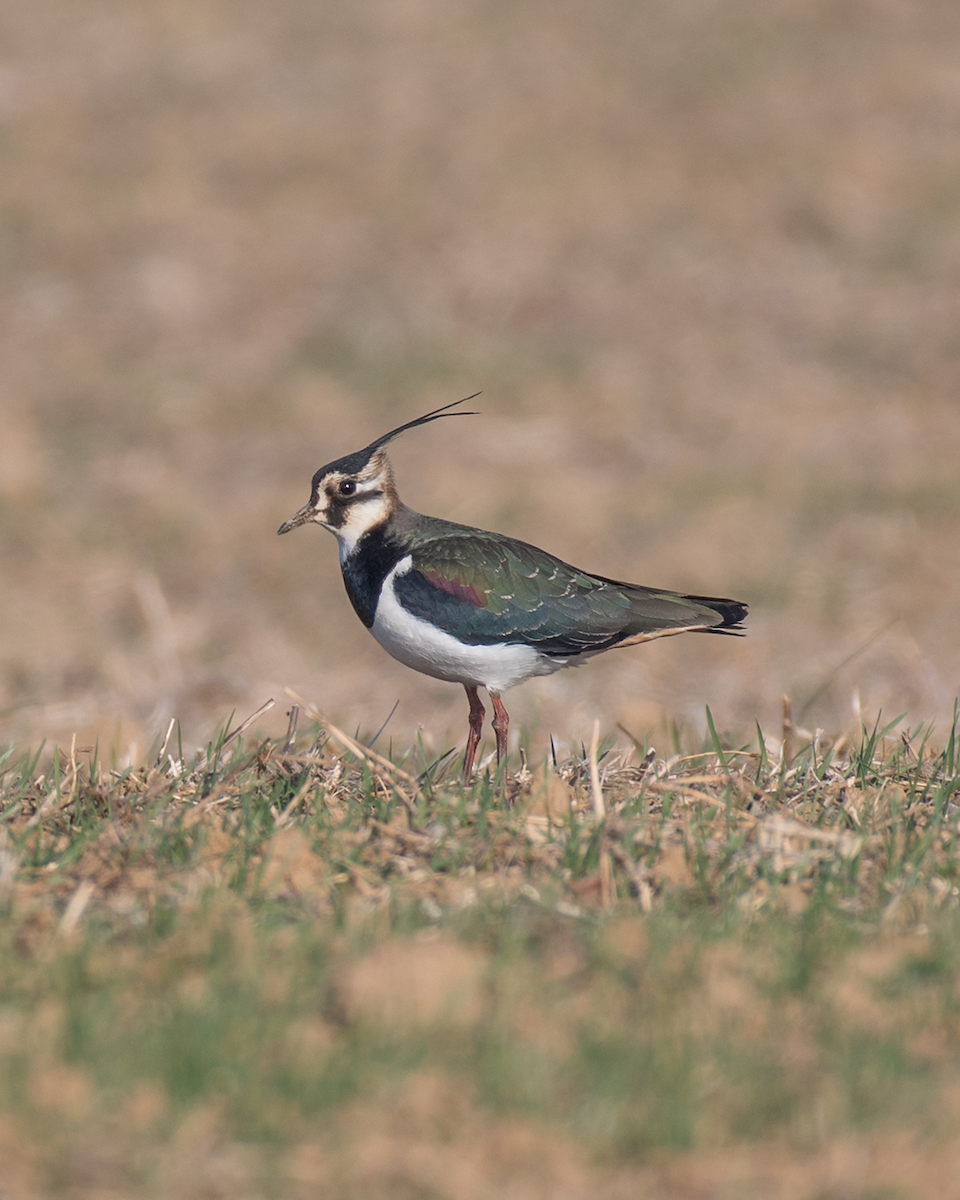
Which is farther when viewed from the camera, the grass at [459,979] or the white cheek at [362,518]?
the white cheek at [362,518]

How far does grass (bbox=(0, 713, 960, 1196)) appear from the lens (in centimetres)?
357

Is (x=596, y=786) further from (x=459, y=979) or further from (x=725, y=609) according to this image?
(x=725, y=609)

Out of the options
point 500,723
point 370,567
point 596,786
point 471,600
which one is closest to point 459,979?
point 596,786

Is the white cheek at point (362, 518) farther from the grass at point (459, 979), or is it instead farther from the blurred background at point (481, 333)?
the blurred background at point (481, 333)

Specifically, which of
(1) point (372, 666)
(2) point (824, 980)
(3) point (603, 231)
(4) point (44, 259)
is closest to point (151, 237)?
(4) point (44, 259)

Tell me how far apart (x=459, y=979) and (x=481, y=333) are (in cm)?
1242

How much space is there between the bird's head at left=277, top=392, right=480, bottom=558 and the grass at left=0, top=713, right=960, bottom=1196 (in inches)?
51.9

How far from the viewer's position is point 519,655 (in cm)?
621

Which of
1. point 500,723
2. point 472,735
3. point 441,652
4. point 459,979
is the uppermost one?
point 441,652

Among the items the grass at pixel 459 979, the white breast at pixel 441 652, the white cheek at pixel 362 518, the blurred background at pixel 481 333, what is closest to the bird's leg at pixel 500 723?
the white breast at pixel 441 652

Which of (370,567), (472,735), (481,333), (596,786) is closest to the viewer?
(596,786)

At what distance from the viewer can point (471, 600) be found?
608 cm

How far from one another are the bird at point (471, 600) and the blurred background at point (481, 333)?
213cm

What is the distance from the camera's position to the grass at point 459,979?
141 inches
